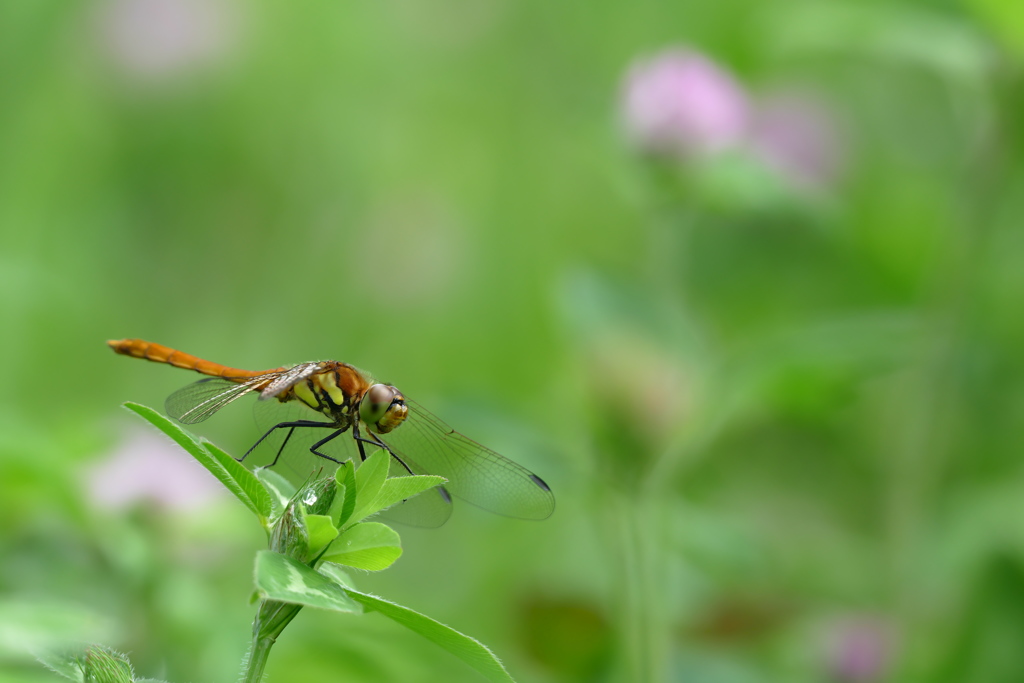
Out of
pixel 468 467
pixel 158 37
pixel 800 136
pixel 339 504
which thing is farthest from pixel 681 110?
pixel 158 37

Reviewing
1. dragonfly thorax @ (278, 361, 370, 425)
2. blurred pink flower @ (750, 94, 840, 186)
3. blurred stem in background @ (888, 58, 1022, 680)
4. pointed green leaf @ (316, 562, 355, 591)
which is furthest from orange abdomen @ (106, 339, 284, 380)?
blurred pink flower @ (750, 94, 840, 186)

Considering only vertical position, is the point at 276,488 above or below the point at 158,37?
below

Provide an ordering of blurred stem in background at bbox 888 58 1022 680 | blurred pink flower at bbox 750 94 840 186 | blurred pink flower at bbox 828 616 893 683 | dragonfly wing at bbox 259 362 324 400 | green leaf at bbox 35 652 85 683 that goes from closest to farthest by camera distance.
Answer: green leaf at bbox 35 652 85 683 < dragonfly wing at bbox 259 362 324 400 < blurred pink flower at bbox 828 616 893 683 < blurred stem in background at bbox 888 58 1022 680 < blurred pink flower at bbox 750 94 840 186

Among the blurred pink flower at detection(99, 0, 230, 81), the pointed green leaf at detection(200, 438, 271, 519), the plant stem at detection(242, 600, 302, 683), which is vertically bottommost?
the plant stem at detection(242, 600, 302, 683)

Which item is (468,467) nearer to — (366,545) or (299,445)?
(299,445)

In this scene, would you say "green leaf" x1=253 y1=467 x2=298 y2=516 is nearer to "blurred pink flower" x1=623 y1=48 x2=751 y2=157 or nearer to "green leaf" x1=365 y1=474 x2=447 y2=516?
"green leaf" x1=365 y1=474 x2=447 y2=516

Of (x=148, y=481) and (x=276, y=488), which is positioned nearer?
(x=276, y=488)

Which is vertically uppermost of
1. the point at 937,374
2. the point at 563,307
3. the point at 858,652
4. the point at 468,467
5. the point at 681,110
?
the point at 681,110

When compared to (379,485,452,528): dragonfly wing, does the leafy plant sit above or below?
below

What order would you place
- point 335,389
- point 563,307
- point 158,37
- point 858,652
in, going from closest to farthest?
point 335,389 → point 858,652 → point 563,307 → point 158,37
